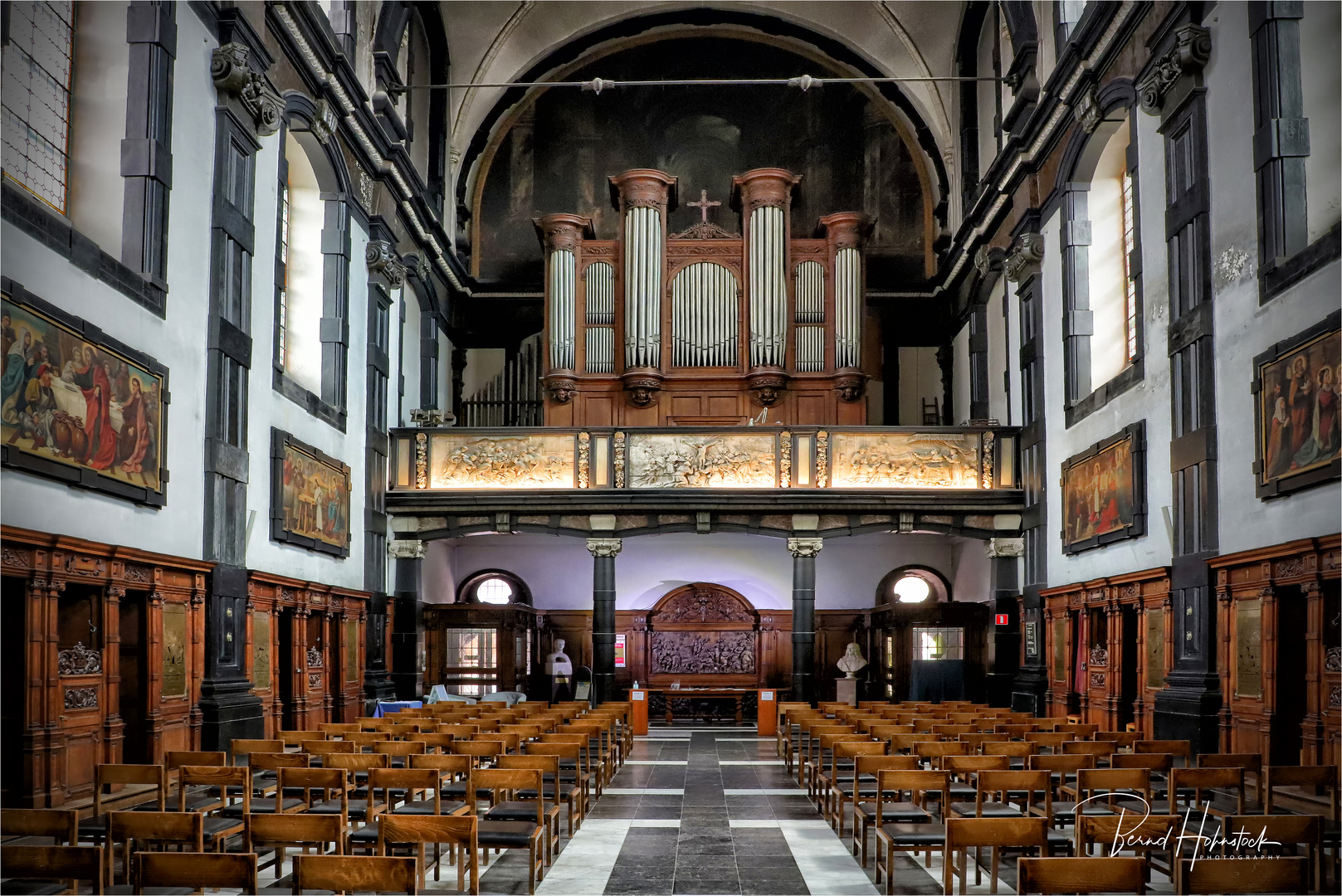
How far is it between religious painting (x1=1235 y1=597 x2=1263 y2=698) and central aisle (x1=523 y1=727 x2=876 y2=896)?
15.1 ft

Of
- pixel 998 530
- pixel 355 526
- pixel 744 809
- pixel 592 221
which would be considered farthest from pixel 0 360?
pixel 592 221

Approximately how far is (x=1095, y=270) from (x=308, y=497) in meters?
12.0

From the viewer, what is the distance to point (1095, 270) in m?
19.5

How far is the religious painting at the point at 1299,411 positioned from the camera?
1137cm

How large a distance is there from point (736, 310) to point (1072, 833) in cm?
1760

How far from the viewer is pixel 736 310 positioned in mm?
26031

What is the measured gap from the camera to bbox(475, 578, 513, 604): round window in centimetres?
2878

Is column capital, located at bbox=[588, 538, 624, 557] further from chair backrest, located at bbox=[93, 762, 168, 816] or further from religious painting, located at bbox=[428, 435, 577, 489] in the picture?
chair backrest, located at bbox=[93, 762, 168, 816]

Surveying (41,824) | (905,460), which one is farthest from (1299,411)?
(905,460)

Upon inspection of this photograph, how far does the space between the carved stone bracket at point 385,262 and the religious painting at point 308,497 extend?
359cm

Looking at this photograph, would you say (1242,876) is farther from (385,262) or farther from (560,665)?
(560,665)

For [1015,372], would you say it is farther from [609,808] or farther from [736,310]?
[609,808]

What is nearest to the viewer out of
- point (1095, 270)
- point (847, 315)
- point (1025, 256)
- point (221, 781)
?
point (221, 781)

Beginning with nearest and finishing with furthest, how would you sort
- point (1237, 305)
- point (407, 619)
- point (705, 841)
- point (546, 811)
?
point (546, 811) → point (705, 841) → point (1237, 305) → point (407, 619)
